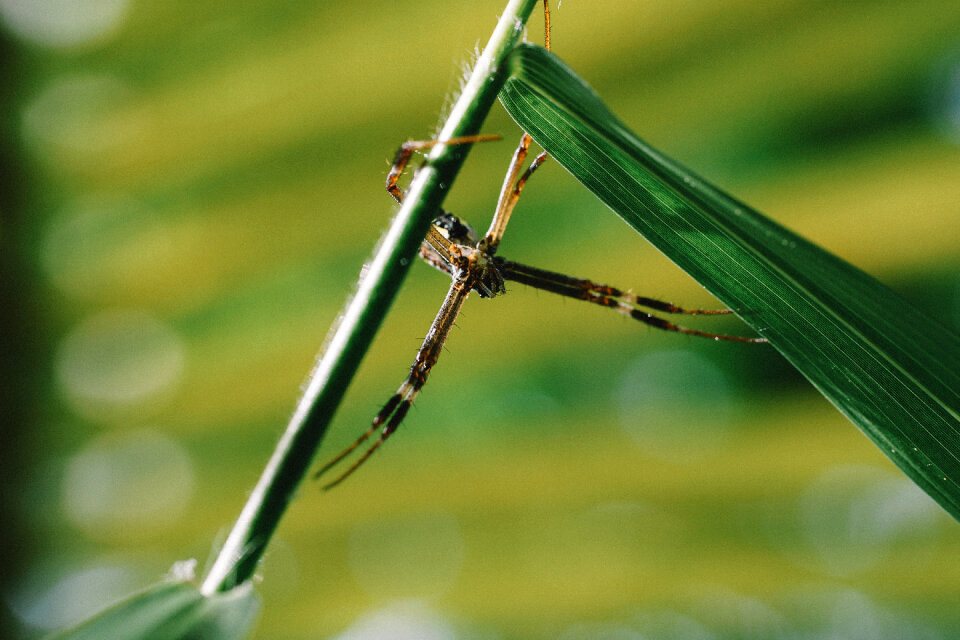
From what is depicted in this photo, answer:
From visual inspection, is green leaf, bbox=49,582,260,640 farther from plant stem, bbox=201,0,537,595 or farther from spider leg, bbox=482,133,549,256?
spider leg, bbox=482,133,549,256

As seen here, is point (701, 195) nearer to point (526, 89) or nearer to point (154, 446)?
point (526, 89)

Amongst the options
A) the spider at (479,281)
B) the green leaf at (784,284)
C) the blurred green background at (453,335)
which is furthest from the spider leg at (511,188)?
the blurred green background at (453,335)

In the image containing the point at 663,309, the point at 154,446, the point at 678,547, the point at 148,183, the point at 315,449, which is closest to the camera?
the point at 315,449

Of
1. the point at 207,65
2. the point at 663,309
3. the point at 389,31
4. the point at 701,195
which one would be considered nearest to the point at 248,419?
the point at 207,65

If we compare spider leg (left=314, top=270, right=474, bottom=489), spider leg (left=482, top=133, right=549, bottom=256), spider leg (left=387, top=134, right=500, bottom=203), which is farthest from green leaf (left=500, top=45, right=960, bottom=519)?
spider leg (left=314, top=270, right=474, bottom=489)

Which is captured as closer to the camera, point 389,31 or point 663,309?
point 663,309

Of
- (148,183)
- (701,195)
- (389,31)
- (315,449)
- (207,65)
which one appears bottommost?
(315,449)

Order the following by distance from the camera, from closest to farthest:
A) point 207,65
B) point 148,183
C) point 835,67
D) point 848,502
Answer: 1. point 835,67
2. point 848,502
3. point 207,65
4. point 148,183

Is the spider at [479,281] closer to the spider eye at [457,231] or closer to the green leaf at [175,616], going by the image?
the spider eye at [457,231]
